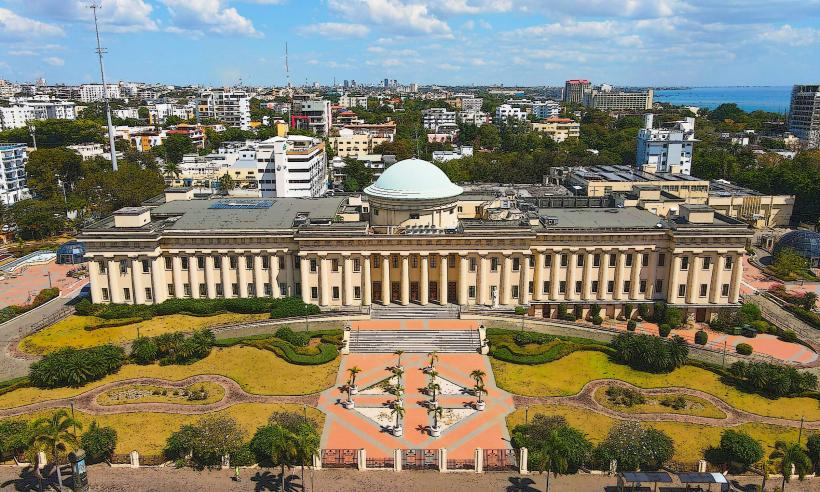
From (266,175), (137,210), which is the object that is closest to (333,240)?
(137,210)

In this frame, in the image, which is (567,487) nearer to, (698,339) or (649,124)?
(698,339)

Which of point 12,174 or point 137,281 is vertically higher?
point 12,174

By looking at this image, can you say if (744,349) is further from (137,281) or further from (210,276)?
(137,281)

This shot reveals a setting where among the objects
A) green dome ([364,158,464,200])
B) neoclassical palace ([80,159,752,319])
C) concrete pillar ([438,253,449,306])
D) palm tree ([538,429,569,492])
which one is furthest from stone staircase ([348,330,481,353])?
palm tree ([538,429,569,492])

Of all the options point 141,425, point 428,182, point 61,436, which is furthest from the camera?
point 428,182

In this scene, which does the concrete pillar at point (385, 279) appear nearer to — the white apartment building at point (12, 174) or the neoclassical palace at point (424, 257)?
the neoclassical palace at point (424, 257)

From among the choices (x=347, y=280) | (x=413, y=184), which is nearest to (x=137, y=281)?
(x=347, y=280)
